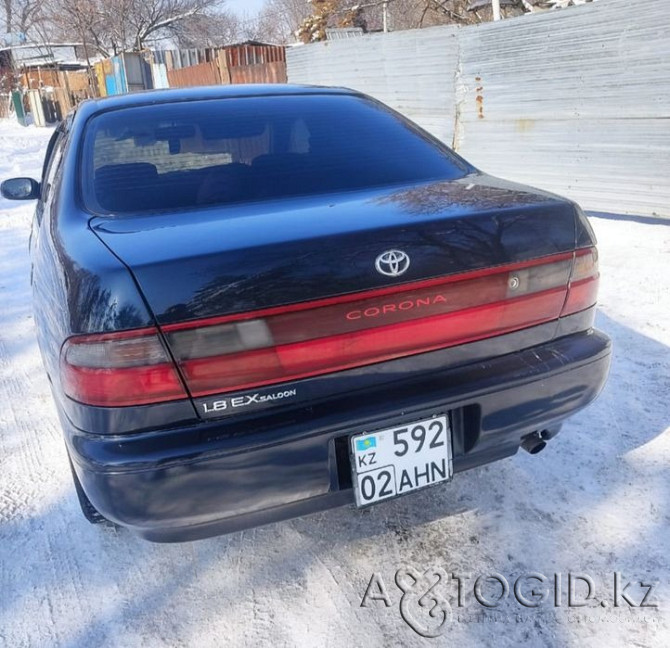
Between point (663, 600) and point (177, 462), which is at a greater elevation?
point (177, 462)

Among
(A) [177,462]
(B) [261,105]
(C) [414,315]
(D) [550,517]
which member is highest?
(B) [261,105]

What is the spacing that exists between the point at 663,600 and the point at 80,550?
6.28 feet

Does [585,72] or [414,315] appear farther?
[585,72]

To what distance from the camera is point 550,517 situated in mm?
2230

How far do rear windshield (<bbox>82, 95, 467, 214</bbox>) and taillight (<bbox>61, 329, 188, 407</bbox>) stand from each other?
2.00ft

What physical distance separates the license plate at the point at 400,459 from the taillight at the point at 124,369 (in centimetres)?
54

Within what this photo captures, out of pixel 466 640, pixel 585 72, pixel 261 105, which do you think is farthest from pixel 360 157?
pixel 585 72

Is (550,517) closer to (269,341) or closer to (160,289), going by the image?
(269,341)

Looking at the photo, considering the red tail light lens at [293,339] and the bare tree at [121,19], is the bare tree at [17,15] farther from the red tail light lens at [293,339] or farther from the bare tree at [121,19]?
the red tail light lens at [293,339]

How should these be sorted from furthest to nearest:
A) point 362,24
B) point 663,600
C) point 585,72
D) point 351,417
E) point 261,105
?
1. point 362,24
2. point 585,72
3. point 261,105
4. point 663,600
5. point 351,417

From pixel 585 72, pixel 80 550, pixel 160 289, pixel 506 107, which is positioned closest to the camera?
pixel 160 289

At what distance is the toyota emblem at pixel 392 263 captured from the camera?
1674 millimetres

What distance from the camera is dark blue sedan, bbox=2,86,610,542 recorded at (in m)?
1.57

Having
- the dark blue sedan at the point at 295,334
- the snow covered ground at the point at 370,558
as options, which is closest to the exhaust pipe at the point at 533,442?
the dark blue sedan at the point at 295,334
